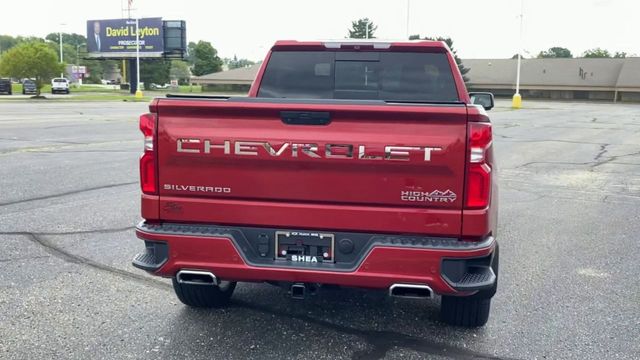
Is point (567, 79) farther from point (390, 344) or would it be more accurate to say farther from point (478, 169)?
point (478, 169)

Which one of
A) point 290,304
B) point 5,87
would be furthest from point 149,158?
point 5,87

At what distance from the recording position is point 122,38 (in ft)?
241

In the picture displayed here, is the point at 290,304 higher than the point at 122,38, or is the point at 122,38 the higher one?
the point at 122,38

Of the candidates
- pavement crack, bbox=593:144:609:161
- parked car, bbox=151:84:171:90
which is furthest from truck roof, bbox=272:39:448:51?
parked car, bbox=151:84:171:90

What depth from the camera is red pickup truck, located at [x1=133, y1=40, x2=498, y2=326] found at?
134 inches

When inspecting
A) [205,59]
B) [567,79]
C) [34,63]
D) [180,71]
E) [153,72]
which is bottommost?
[567,79]

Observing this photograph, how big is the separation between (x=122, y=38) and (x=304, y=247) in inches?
2976

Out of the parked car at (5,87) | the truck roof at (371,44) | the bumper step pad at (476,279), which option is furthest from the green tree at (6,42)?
the bumper step pad at (476,279)

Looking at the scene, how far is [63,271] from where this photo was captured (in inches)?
209

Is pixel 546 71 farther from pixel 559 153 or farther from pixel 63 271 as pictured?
pixel 63 271

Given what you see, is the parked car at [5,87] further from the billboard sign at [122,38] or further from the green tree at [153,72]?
the green tree at [153,72]

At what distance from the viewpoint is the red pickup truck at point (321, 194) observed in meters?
3.41

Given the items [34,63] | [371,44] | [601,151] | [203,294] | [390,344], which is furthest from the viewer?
[34,63]

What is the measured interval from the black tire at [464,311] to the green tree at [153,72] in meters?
89.3
